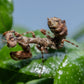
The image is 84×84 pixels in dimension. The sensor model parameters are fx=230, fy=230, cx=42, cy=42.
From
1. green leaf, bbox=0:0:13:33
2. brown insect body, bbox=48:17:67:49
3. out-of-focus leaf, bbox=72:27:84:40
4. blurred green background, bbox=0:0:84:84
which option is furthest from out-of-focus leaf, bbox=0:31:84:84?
out-of-focus leaf, bbox=72:27:84:40

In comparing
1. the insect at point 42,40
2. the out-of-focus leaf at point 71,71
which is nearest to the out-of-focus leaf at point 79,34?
the insect at point 42,40

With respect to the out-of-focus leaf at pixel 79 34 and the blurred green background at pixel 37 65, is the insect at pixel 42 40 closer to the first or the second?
the blurred green background at pixel 37 65

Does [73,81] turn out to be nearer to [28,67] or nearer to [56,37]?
[28,67]

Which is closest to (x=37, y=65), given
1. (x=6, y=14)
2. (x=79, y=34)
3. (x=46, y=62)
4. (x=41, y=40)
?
(x=46, y=62)

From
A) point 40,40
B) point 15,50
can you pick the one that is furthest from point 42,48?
point 15,50

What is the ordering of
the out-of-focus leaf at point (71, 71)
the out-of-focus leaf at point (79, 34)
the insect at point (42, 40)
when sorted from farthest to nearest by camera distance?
1. the out-of-focus leaf at point (79, 34)
2. the insect at point (42, 40)
3. the out-of-focus leaf at point (71, 71)

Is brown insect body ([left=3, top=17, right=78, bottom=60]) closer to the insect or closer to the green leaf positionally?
the insect
